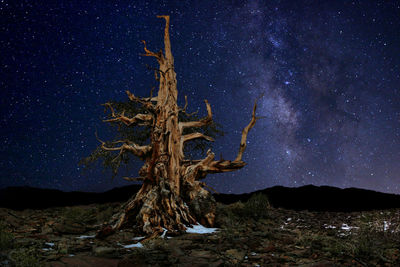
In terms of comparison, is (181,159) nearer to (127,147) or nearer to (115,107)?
(127,147)

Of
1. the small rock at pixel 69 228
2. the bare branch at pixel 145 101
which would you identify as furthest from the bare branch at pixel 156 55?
the small rock at pixel 69 228

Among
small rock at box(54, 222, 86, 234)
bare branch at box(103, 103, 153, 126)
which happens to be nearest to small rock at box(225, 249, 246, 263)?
small rock at box(54, 222, 86, 234)

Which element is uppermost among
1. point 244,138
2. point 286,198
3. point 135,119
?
point 135,119

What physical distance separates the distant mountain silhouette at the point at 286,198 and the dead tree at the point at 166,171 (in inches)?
347

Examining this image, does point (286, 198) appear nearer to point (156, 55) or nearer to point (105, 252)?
point (156, 55)

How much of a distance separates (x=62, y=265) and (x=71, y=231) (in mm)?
3738

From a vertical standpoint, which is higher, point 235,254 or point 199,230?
point 235,254

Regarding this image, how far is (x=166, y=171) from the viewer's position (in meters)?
10.0

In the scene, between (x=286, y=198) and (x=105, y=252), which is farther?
(x=286, y=198)

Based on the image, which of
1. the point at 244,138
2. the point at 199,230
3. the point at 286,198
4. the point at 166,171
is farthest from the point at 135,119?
the point at 286,198

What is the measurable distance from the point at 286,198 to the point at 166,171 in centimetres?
1520

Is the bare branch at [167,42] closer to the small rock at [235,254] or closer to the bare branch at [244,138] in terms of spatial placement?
the bare branch at [244,138]

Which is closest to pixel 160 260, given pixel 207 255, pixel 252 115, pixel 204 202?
pixel 207 255

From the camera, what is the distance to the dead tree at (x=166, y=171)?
8.64 meters
